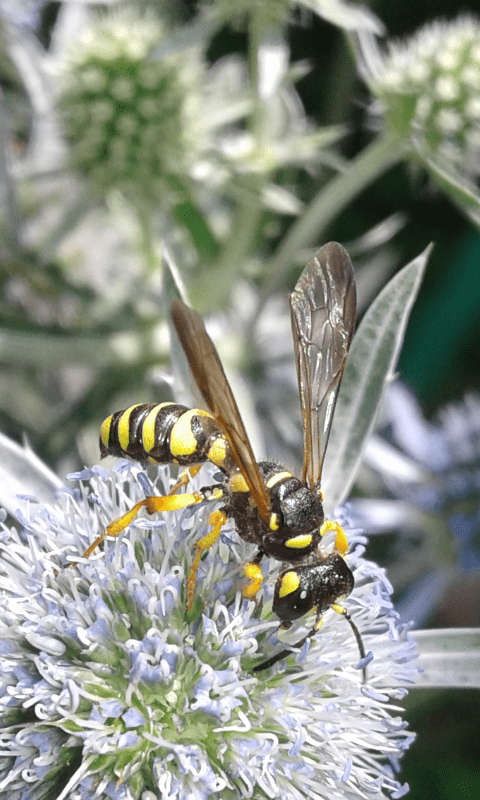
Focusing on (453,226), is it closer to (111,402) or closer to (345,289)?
(111,402)

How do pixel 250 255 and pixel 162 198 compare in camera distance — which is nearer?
pixel 162 198

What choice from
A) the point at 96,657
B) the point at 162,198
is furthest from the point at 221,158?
the point at 96,657

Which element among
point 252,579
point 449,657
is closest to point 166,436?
point 252,579

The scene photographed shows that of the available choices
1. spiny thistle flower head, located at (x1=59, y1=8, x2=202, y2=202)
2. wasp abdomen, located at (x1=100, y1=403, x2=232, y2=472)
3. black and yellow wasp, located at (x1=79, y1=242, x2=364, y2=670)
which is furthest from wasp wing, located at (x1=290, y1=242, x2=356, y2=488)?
spiny thistle flower head, located at (x1=59, y1=8, x2=202, y2=202)

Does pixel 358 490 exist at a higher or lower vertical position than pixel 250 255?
lower

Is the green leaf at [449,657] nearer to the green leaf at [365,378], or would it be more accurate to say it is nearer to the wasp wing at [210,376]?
the green leaf at [365,378]

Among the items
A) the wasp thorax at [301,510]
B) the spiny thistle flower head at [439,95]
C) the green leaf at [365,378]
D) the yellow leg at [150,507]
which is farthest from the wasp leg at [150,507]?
the spiny thistle flower head at [439,95]

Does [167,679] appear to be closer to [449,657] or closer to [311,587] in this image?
[311,587]
